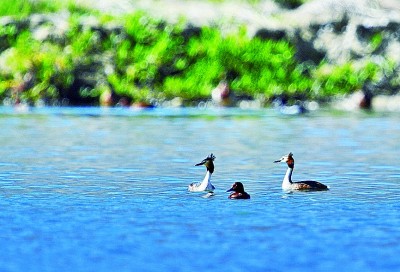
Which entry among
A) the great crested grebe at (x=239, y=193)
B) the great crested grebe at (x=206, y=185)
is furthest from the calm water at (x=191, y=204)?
the great crested grebe at (x=239, y=193)

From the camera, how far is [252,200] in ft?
74.4

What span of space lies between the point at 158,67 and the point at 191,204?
44.2 metres

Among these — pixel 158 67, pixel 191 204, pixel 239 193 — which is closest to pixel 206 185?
pixel 239 193

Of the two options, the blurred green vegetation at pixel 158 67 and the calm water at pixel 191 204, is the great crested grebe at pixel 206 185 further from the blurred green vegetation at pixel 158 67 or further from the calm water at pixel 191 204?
the blurred green vegetation at pixel 158 67

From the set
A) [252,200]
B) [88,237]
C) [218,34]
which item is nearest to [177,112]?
[218,34]

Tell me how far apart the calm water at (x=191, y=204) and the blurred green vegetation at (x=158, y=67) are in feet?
70.7

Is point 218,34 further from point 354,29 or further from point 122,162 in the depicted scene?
point 122,162

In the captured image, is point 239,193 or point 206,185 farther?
point 206,185

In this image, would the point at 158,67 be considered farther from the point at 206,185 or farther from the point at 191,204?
the point at 191,204

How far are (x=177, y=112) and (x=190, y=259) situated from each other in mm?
39372

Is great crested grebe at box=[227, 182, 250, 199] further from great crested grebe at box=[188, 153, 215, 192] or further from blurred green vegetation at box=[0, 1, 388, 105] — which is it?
blurred green vegetation at box=[0, 1, 388, 105]

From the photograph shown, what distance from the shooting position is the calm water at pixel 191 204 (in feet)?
55.5

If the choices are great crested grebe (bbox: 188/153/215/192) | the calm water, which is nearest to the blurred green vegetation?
the calm water

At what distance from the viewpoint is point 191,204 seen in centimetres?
2208
